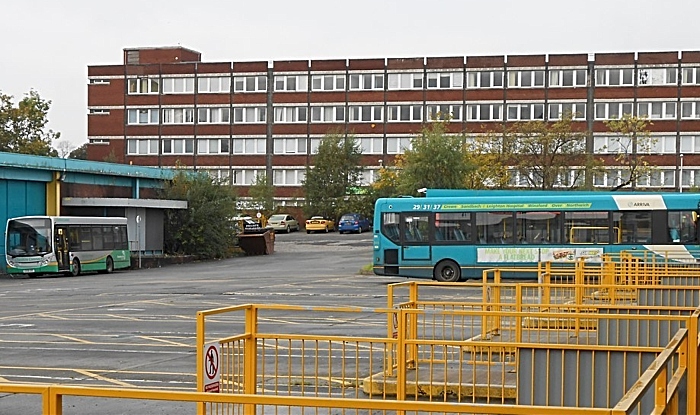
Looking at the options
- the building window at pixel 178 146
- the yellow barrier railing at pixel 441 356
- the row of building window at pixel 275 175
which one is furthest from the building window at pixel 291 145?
A: the yellow barrier railing at pixel 441 356

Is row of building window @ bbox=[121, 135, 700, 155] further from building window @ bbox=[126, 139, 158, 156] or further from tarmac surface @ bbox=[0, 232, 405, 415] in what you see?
tarmac surface @ bbox=[0, 232, 405, 415]

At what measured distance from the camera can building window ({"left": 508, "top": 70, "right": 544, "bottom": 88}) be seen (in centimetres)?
9462

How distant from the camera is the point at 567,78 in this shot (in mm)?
94000

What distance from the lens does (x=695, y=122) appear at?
3610 inches

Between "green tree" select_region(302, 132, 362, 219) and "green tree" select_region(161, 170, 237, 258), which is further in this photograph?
"green tree" select_region(302, 132, 362, 219)

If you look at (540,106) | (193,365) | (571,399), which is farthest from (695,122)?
(571,399)

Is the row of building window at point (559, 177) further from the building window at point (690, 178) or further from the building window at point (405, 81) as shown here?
the building window at point (405, 81)

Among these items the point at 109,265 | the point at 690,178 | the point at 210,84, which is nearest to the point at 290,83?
the point at 210,84

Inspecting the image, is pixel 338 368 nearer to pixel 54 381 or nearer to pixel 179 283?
pixel 54 381

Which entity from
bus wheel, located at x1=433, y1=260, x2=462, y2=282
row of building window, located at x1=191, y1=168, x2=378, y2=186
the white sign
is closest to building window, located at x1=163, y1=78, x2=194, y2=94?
row of building window, located at x1=191, y1=168, x2=378, y2=186

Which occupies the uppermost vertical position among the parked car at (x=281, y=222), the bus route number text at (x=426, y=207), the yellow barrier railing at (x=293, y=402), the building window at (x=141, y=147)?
the building window at (x=141, y=147)

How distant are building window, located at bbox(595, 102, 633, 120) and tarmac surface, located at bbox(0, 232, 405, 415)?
4399 cm

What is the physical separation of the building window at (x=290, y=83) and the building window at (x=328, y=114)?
2.35 m

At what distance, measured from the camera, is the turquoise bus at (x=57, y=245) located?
45969 millimetres
